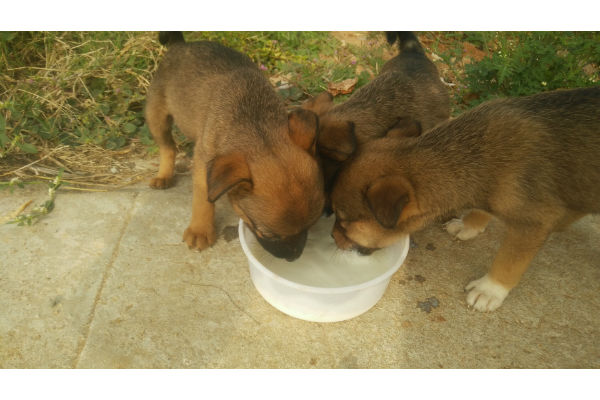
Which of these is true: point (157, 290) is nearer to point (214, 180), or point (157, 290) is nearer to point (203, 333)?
point (203, 333)

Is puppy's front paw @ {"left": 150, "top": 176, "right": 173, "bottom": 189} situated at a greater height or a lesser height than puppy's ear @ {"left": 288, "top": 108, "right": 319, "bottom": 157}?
lesser

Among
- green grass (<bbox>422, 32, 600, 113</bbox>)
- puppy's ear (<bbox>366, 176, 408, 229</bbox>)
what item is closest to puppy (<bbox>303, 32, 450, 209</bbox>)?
puppy's ear (<bbox>366, 176, 408, 229</bbox>)

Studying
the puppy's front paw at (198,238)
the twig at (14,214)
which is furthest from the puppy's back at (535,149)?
the twig at (14,214)

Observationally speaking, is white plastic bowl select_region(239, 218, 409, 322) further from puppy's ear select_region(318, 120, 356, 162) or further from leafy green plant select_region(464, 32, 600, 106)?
leafy green plant select_region(464, 32, 600, 106)

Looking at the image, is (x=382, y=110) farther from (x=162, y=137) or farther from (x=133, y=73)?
(x=133, y=73)

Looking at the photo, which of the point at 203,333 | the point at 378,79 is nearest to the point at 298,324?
the point at 203,333

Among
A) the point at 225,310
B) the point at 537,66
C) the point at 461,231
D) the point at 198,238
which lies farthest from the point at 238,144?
the point at 537,66

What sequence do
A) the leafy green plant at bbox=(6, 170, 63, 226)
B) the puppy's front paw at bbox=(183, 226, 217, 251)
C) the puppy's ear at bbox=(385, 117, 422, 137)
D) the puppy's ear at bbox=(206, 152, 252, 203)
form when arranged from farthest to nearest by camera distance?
the leafy green plant at bbox=(6, 170, 63, 226) → the puppy's front paw at bbox=(183, 226, 217, 251) → the puppy's ear at bbox=(385, 117, 422, 137) → the puppy's ear at bbox=(206, 152, 252, 203)
